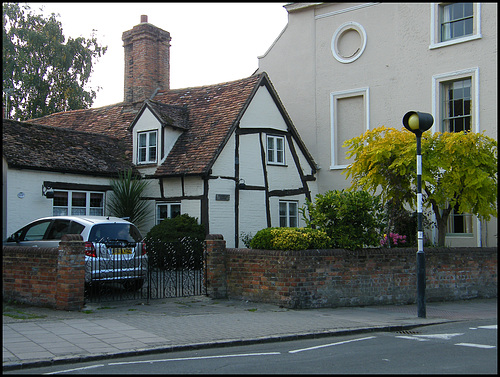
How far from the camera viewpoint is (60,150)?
1889 centimetres

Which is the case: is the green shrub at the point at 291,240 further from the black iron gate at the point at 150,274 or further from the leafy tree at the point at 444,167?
the leafy tree at the point at 444,167

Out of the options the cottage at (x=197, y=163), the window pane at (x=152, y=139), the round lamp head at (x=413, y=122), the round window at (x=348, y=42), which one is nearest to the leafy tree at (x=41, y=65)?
the cottage at (x=197, y=163)

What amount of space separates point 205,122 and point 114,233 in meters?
9.11

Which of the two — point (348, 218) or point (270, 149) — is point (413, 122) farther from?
point (270, 149)

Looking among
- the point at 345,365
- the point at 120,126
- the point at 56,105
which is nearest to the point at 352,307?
the point at 345,365

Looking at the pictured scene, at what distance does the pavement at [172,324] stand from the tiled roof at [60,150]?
257 inches

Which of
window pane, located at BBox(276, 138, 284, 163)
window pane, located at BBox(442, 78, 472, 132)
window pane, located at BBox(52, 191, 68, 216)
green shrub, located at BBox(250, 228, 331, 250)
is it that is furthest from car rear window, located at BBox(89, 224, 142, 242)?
window pane, located at BBox(442, 78, 472, 132)

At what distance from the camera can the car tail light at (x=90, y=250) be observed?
1204 centimetres

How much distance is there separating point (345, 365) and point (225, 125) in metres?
14.2

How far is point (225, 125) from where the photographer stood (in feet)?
66.7

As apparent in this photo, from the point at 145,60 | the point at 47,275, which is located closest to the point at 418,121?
the point at 47,275

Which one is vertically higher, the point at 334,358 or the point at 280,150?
the point at 280,150

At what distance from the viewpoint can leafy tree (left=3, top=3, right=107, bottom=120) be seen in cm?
3328

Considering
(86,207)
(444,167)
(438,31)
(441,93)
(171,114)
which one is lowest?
(86,207)
